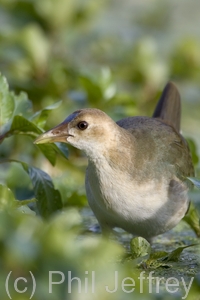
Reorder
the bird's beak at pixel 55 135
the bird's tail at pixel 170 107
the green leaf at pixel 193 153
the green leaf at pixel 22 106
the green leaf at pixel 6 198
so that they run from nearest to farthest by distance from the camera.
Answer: the green leaf at pixel 6 198 < the bird's beak at pixel 55 135 < the green leaf at pixel 22 106 < the green leaf at pixel 193 153 < the bird's tail at pixel 170 107

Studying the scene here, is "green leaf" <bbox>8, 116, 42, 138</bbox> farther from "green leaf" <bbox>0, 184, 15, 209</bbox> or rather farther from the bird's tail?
the bird's tail

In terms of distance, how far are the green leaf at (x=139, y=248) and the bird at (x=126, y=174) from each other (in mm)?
230

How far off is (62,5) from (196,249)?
392cm

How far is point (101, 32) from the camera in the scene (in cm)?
759

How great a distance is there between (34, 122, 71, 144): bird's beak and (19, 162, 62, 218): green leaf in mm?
217

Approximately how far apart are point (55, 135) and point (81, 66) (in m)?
3.75

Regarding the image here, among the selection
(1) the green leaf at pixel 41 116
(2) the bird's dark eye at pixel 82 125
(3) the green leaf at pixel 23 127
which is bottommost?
(2) the bird's dark eye at pixel 82 125

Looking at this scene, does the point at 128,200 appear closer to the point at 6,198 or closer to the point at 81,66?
the point at 6,198

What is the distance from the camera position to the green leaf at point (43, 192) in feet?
11.9

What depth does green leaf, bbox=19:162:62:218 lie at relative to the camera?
3627 mm

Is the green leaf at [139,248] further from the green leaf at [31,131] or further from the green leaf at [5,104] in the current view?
the green leaf at [5,104]

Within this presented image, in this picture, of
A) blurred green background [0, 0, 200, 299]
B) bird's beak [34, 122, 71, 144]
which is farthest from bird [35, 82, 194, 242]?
blurred green background [0, 0, 200, 299]

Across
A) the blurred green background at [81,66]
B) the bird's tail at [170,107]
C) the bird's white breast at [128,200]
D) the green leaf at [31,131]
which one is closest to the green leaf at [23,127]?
the green leaf at [31,131]

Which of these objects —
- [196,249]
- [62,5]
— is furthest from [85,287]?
[62,5]
